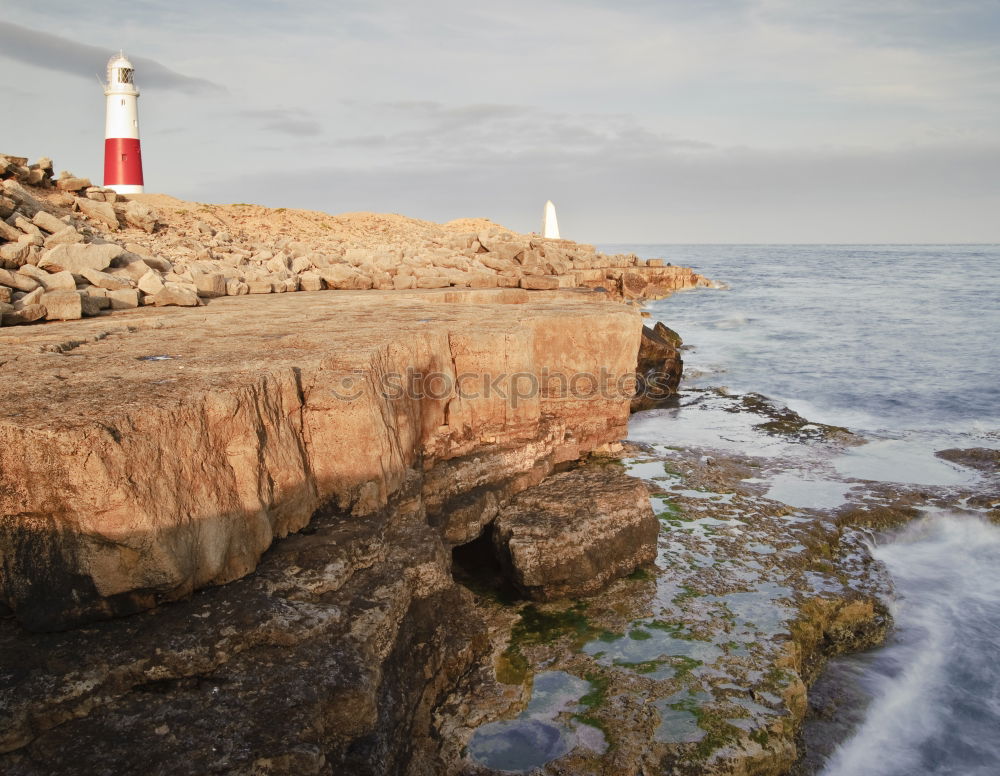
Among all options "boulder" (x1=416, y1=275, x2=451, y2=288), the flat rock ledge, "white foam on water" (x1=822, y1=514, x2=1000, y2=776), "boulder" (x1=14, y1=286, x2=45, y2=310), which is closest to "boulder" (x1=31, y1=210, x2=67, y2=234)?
"boulder" (x1=14, y1=286, x2=45, y2=310)

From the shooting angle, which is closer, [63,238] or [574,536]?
[574,536]

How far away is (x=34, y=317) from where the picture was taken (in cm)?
747

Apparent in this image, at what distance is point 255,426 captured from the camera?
4398 mm

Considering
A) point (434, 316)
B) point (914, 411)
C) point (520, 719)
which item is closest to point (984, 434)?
point (914, 411)

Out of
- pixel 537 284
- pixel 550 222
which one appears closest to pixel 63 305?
pixel 537 284

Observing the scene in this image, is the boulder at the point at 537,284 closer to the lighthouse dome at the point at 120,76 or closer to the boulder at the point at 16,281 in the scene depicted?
the boulder at the point at 16,281

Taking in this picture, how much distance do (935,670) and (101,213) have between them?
16267mm

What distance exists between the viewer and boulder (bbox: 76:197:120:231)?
15.5 m

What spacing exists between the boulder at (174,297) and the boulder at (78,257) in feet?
3.01

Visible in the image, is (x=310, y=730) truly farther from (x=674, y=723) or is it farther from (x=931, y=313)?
(x=931, y=313)

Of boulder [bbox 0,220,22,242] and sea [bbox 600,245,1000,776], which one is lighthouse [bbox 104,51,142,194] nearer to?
boulder [bbox 0,220,22,242]

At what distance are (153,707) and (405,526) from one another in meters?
2.17

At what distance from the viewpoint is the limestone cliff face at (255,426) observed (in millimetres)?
3596

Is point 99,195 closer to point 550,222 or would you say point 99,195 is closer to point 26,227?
point 26,227
